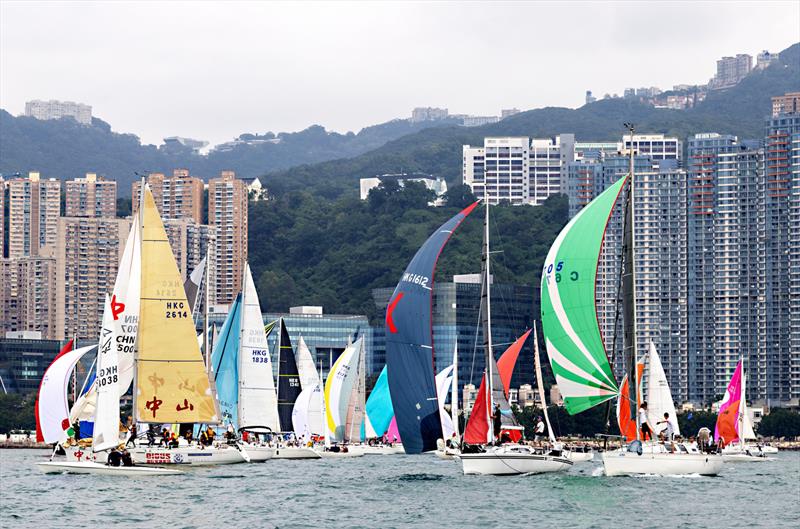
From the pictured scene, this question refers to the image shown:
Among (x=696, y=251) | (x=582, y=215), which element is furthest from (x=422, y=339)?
(x=696, y=251)

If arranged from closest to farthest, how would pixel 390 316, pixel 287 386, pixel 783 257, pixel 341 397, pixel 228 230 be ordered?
pixel 390 316
pixel 287 386
pixel 341 397
pixel 783 257
pixel 228 230

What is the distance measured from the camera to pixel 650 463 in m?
44.7

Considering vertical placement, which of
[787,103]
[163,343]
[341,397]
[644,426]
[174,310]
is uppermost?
[787,103]

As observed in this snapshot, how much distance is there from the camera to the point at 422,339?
143ft

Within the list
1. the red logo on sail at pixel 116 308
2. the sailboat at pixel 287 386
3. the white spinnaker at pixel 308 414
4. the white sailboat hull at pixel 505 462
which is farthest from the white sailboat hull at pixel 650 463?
the white spinnaker at pixel 308 414

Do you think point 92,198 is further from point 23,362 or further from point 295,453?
point 295,453

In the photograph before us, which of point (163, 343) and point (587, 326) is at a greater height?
point (587, 326)

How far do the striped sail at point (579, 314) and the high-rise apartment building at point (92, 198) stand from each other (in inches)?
5627

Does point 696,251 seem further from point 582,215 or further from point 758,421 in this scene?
point 582,215

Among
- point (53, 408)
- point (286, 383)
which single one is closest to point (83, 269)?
point (286, 383)

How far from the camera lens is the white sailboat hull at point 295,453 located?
198 feet

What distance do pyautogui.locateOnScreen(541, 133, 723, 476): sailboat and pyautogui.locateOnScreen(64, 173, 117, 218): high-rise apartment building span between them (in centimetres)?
14286

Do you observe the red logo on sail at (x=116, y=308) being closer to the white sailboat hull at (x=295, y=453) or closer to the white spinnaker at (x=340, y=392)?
the white sailboat hull at (x=295, y=453)

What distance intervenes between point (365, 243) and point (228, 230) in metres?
15.3
